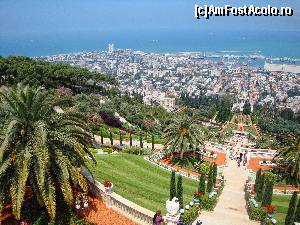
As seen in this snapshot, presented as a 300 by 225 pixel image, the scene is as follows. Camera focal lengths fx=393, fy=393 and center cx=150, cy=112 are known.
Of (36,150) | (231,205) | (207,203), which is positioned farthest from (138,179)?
(36,150)

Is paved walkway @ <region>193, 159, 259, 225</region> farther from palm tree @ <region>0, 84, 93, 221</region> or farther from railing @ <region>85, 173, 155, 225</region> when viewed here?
palm tree @ <region>0, 84, 93, 221</region>

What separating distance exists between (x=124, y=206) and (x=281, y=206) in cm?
1140

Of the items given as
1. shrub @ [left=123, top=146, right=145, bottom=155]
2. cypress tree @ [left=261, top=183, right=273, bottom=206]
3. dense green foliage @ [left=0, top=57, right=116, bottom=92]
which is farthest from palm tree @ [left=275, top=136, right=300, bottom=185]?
dense green foliage @ [left=0, top=57, right=116, bottom=92]

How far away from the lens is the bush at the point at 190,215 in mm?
17234

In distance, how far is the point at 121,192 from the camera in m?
19.0

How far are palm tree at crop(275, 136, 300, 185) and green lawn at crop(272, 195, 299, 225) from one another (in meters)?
2.45

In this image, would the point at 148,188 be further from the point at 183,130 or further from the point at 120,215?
the point at 183,130

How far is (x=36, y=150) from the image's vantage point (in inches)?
530

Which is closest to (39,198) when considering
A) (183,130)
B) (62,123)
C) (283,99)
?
(62,123)

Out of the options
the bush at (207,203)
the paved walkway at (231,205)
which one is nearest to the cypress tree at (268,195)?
the paved walkway at (231,205)

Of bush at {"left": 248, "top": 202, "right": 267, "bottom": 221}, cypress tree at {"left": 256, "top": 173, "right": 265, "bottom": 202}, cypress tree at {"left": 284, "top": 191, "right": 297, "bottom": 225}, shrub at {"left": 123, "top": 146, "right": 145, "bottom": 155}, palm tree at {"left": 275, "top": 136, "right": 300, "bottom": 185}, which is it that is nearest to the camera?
cypress tree at {"left": 284, "top": 191, "right": 297, "bottom": 225}

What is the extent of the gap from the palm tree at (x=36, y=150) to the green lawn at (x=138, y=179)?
4963mm

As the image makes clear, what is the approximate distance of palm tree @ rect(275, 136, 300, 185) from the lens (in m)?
26.2

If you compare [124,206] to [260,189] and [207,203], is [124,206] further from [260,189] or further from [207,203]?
[260,189]
